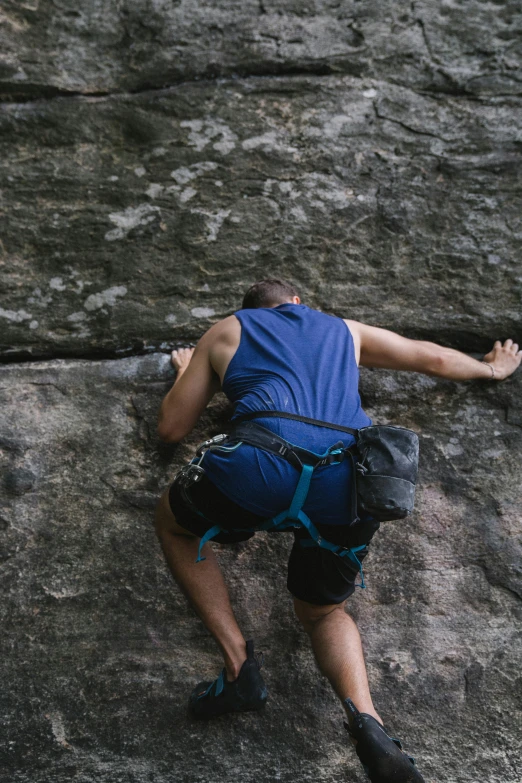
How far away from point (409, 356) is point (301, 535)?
874 mm

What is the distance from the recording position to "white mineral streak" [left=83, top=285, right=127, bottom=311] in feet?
11.5

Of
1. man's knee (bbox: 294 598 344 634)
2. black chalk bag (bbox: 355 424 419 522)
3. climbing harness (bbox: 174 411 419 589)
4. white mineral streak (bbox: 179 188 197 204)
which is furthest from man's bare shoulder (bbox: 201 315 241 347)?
white mineral streak (bbox: 179 188 197 204)

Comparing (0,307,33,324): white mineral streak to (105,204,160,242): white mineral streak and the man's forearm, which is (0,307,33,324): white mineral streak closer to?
(105,204,160,242): white mineral streak

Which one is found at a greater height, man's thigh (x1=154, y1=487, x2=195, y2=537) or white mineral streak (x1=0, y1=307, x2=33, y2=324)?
white mineral streak (x1=0, y1=307, x2=33, y2=324)

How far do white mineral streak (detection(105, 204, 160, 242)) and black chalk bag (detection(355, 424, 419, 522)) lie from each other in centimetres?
170

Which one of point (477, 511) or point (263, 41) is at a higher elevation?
point (263, 41)

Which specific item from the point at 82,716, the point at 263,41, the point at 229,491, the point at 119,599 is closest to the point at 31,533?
the point at 119,599

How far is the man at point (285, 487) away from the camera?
2391mm

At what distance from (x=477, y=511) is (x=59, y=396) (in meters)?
1.89

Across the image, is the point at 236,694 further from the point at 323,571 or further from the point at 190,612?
the point at 323,571

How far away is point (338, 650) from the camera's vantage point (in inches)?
102

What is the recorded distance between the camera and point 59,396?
334 centimetres

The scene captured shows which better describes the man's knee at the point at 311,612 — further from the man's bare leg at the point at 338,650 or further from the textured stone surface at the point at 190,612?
the textured stone surface at the point at 190,612

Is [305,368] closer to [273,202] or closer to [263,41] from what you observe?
[273,202]
